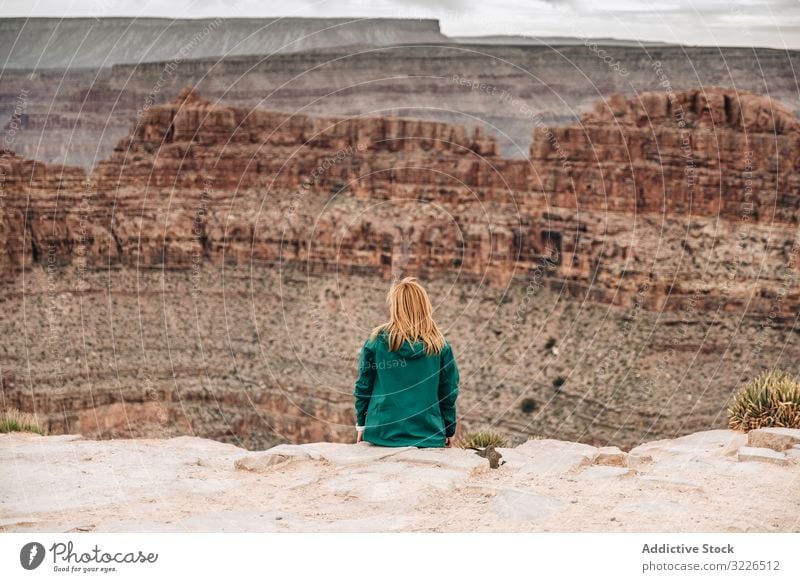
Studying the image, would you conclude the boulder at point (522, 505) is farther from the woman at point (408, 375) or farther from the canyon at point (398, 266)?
the canyon at point (398, 266)

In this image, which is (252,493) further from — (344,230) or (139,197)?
(139,197)

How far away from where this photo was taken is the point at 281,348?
47.6 meters

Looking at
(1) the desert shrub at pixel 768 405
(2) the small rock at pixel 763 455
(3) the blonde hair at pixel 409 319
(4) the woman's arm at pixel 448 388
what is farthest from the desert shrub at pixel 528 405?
(3) the blonde hair at pixel 409 319

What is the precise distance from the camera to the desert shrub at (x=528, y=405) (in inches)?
1559

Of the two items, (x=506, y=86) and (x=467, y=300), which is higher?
(x=506, y=86)

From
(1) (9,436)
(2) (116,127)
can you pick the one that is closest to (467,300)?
(2) (116,127)

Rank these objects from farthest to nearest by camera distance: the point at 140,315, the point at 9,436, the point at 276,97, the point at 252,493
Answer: the point at 276,97 < the point at 140,315 < the point at 9,436 < the point at 252,493

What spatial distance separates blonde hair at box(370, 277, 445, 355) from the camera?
9.71 metres

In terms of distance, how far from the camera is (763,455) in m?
10.1

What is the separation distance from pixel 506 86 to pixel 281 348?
1932 cm

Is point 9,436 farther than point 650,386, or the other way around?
point 650,386

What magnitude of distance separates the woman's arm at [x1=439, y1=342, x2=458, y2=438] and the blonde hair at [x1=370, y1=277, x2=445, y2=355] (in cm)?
15

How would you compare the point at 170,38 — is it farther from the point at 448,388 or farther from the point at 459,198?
the point at 448,388

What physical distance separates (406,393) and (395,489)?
0.98 m
